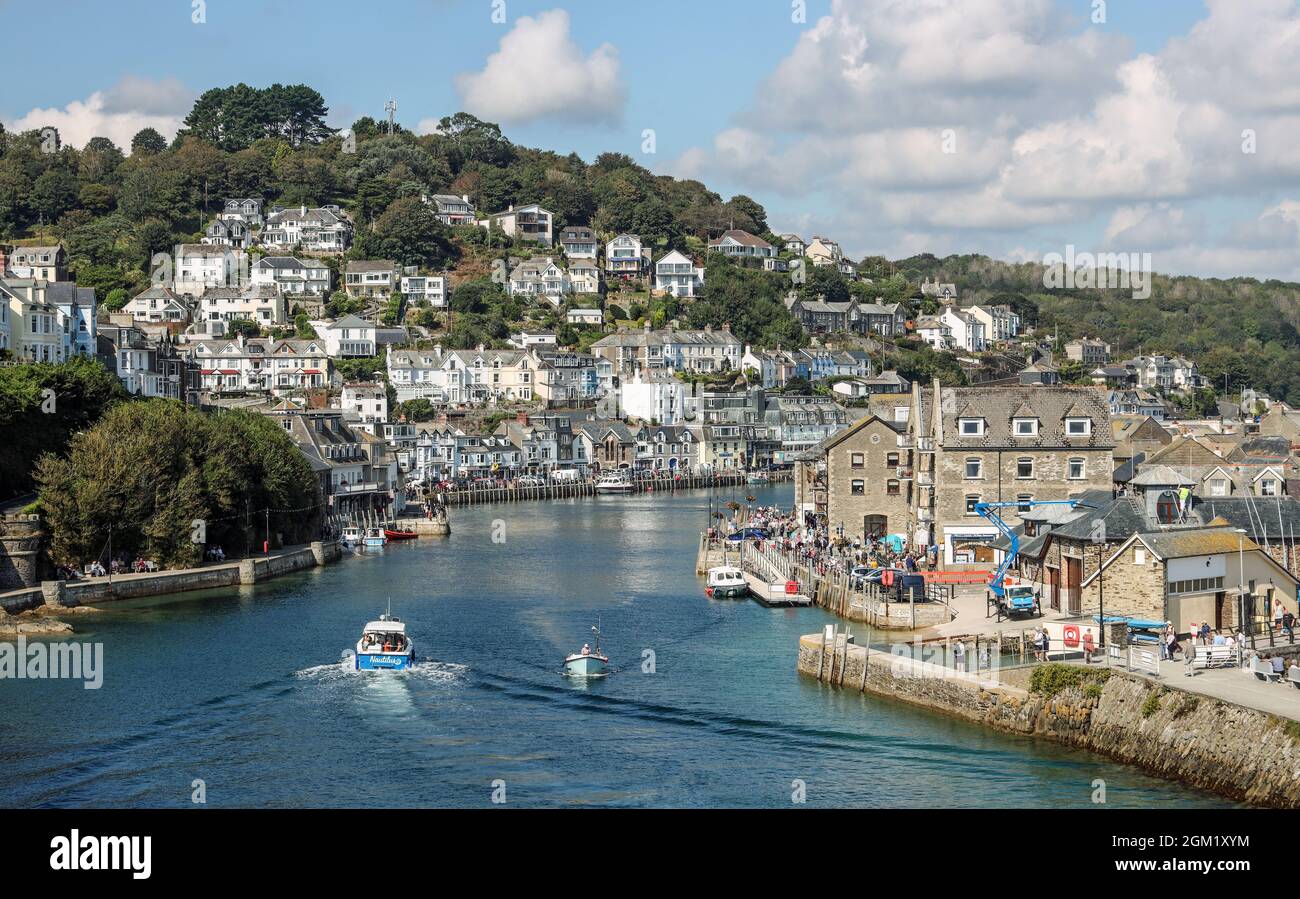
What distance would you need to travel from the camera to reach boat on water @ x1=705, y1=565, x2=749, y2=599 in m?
Result: 51.3

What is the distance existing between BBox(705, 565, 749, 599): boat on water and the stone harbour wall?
17176 millimetres

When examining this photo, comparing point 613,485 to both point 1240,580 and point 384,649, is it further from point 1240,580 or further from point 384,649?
point 1240,580

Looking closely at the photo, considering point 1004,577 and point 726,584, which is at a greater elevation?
point 1004,577

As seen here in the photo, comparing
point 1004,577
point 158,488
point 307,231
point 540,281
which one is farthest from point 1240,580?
point 307,231

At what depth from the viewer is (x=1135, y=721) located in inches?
1040

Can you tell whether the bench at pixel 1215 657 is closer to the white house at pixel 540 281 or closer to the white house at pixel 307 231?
the white house at pixel 540 281

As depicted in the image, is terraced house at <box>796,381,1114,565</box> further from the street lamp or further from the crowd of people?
the street lamp

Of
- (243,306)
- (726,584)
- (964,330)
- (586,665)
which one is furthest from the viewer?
(964,330)

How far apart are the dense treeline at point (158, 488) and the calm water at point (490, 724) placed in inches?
179

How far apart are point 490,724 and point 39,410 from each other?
35668 millimetres

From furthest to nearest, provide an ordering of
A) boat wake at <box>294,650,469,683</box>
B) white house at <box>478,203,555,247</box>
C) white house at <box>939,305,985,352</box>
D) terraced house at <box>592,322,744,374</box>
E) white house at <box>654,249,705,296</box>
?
1. white house at <box>939,305,985,352</box>
2. white house at <box>478,203,555,247</box>
3. white house at <box>654,249,705,296</box>
4. terraced house at <box>592,322,744,374</box>
5. boat wake at <box>294,650,469,683</box>

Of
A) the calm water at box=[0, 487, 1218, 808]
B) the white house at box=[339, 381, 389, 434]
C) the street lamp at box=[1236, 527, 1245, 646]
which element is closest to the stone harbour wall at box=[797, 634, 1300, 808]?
the calm water at box=[0, 487, 1218, 808]

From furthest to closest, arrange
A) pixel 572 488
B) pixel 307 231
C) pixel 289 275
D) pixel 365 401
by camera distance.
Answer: pixel 307 231, pixel 289 275, pixel 365 401, pixel 572 488
